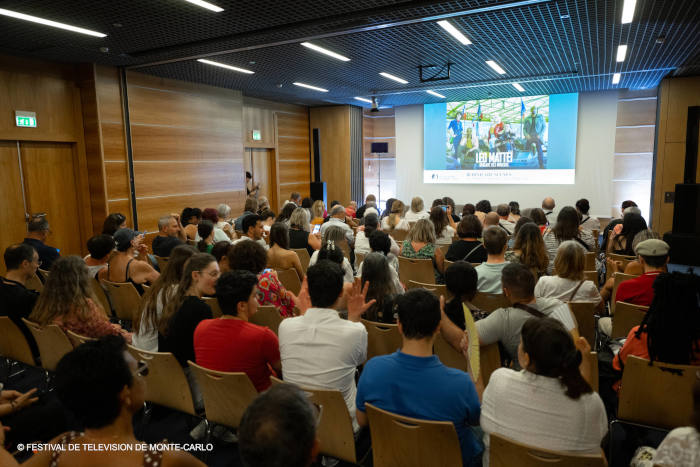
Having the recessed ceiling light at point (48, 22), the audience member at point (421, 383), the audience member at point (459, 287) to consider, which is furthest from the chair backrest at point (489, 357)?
the recessed ceiling light at point (48, 22)

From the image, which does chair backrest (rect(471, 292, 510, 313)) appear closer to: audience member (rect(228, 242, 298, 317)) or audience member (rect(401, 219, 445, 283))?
audience member (rect(401, 219, 445, 283))

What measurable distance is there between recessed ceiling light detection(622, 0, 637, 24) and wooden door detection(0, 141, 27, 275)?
8900mm

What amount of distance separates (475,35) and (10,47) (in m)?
6.84

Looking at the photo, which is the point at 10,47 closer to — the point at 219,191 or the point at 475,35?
the point at 219,191

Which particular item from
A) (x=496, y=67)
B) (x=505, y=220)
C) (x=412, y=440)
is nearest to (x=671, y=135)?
(x=496, y=67)

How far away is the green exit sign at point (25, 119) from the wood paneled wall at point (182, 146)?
5.14 ft

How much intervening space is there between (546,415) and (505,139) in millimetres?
11961

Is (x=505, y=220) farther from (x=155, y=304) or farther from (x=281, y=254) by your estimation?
(x=155, y=304)

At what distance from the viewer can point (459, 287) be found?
290 cm

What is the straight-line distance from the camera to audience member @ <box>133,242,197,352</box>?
3.17 metres

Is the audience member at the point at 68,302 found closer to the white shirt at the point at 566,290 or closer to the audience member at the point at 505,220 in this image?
the white shirt at the point at 566,290

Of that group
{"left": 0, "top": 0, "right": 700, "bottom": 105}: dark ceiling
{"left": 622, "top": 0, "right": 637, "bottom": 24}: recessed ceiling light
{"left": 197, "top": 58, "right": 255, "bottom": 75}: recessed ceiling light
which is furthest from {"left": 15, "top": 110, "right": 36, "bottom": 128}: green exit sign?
{"left": 622, "top": 0, "right": 637, "bottom": 24}: recessed ceiling light

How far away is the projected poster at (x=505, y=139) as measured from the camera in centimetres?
1215

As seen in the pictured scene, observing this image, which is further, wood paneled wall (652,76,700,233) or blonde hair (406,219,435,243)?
wood paneled wall (652,76,700,233)
